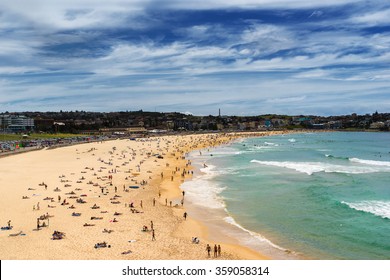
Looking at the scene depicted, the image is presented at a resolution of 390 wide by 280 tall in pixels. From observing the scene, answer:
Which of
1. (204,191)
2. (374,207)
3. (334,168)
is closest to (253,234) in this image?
(374,207)

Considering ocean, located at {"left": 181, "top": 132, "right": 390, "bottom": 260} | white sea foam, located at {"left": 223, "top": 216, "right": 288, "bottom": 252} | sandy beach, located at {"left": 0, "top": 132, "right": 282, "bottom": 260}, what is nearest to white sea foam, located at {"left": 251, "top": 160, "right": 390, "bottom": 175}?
ocean, located at {"left": 181, "top": 132, "right": 390, "bottom": 260}

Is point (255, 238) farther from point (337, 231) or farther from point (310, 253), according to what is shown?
point (337, 231)

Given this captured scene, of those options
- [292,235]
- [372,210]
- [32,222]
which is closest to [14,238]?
[32,222]

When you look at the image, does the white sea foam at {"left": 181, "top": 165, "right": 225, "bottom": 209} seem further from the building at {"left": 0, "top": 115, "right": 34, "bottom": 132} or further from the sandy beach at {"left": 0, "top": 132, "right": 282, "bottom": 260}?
the building at {"left": 0, "top": 115, "right": 34, "bottom": 132}

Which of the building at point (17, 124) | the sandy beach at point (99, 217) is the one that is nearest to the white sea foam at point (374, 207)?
the sandy beach at point (99, 217)

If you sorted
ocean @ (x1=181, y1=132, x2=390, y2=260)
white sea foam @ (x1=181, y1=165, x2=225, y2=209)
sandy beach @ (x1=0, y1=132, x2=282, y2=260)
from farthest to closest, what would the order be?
white sea foam @ (x1=181, y1=165, x2=225, y2=209), ocean @ (x1=181, y1=132, x2=390, y2=260), sandy beach @ (x1=0, y1=132, x2=282, y2=260)

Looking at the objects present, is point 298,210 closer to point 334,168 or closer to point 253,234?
point 253,234
